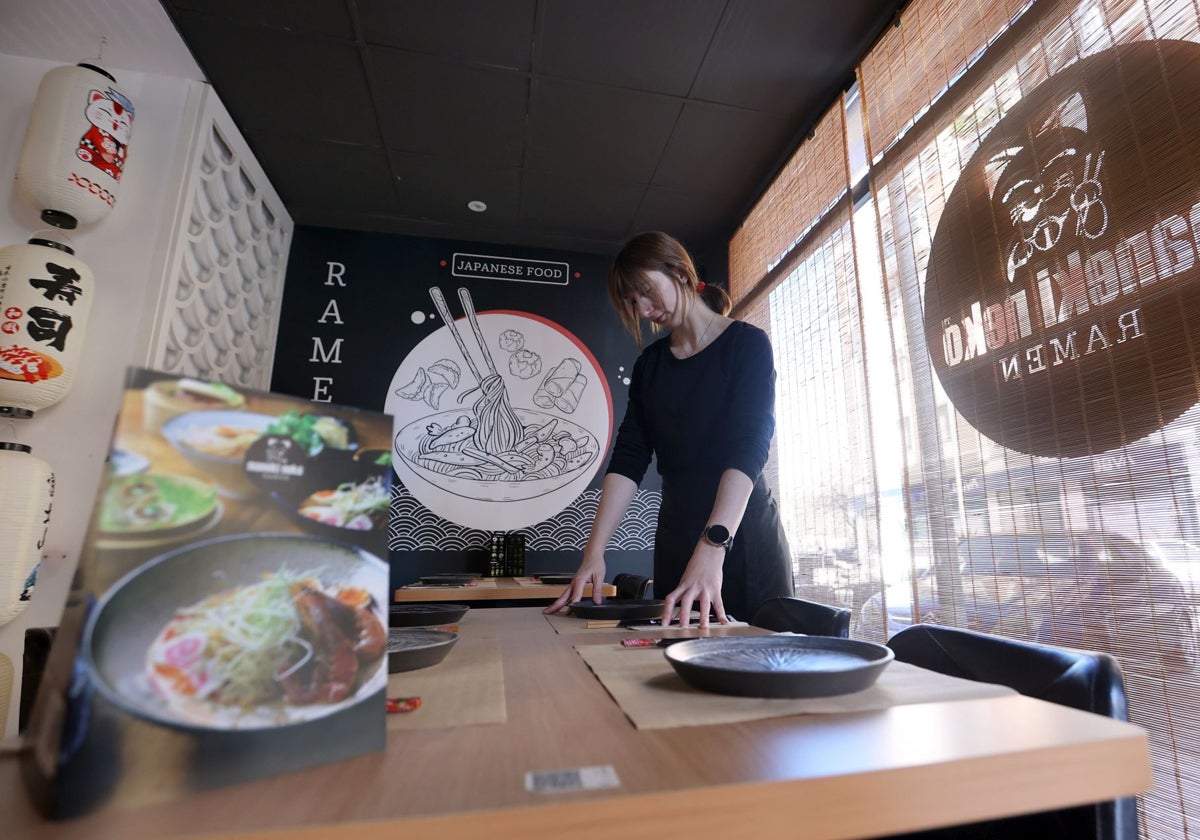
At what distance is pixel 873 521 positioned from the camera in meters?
Result: 2.19

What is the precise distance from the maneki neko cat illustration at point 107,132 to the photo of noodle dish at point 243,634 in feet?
7.76

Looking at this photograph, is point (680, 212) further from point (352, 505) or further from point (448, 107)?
point (352, 505)

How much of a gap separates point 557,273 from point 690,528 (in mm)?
2669

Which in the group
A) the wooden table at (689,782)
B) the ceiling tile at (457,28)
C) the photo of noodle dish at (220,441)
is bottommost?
the wooden table at (689,782)

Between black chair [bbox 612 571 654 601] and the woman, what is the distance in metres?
0.54

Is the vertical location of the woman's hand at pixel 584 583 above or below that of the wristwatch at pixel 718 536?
below

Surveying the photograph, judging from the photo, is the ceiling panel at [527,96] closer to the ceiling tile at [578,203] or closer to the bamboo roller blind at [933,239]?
the ceiling tile at [578,203]

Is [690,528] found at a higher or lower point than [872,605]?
higher

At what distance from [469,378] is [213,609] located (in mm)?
3251

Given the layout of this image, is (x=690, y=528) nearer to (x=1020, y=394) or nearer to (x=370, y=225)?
(x=1020, y=394)

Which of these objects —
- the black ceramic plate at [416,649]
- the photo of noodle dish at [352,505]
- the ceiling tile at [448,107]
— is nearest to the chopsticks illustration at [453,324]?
the ceiling tile at [448,107]

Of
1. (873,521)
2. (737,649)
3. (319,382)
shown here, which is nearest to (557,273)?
(319,382)

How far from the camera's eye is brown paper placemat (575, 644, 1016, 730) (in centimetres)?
53

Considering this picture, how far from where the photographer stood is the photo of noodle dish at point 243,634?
1.18ft
